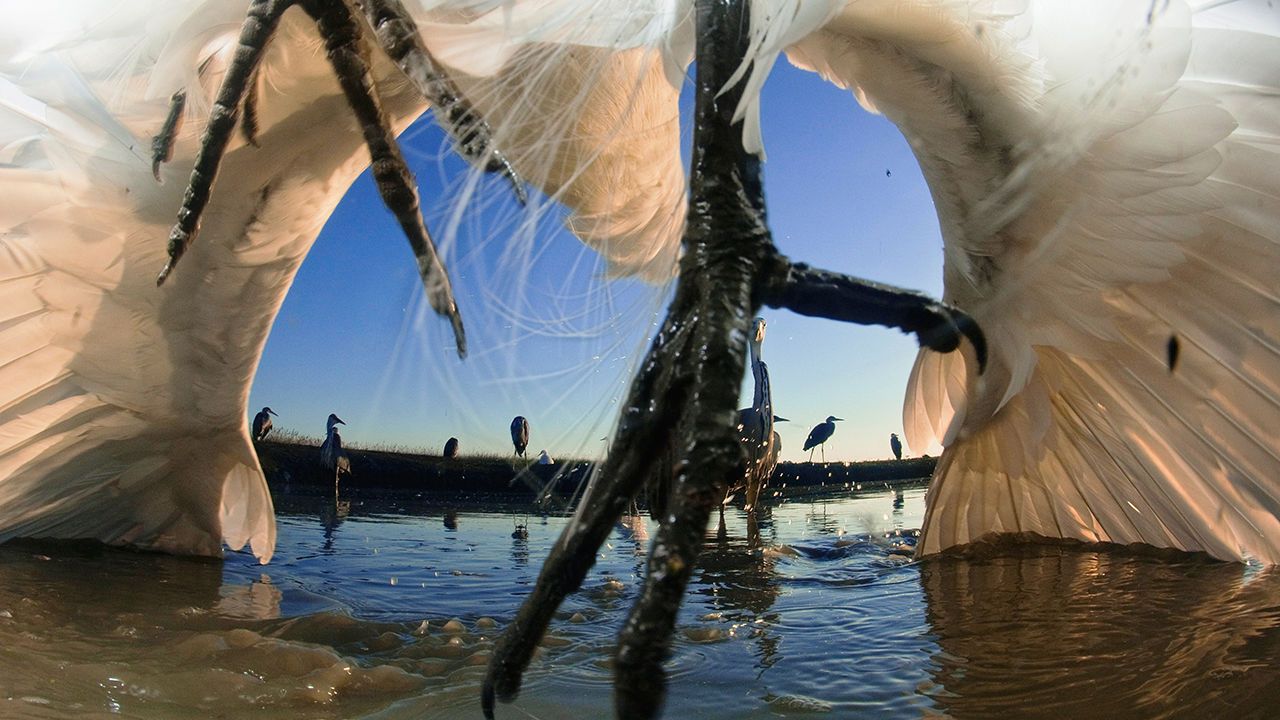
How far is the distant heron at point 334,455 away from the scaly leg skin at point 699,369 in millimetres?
4772

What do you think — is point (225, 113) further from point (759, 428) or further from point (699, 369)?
point (759, 428)

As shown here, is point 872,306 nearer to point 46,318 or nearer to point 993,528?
point 993,528

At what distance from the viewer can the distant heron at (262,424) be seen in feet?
18.7

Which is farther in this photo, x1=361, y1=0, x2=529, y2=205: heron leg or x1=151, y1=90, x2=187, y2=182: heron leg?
x1=151, y1=90, x2=187, y2=182: heron leg

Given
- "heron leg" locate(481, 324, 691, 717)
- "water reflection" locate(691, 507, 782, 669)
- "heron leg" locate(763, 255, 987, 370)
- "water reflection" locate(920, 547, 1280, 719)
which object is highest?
"heron leg" locate(763, 255, 987, 370)

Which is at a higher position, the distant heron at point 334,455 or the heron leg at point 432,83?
the heron leg at point 432,83

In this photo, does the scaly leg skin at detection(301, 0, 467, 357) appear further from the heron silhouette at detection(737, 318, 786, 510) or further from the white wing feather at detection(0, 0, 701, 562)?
the heron silhouette at detection(737, 318, 786, 510)

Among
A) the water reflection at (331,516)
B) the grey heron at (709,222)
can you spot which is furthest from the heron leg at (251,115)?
the water reflection at (331,516)

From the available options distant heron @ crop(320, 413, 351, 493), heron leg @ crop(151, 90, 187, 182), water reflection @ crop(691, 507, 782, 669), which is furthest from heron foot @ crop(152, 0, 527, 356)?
distant heron @ crop(320, 413, 351, 493)

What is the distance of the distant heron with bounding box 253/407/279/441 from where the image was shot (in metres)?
5.69

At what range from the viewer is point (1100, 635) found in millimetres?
1344

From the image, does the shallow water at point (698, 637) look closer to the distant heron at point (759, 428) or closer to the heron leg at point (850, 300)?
the heron leg at point (850, 300)

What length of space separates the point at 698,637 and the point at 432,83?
1.03 meters

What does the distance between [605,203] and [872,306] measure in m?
0.73
